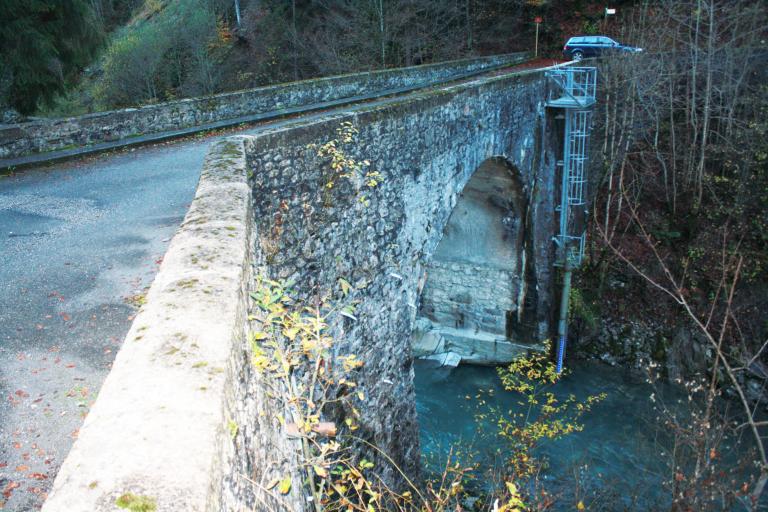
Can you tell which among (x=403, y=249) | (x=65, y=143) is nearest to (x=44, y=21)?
(x=65, y=143)

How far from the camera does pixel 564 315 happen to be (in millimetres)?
13875

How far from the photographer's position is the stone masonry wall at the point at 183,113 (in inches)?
358

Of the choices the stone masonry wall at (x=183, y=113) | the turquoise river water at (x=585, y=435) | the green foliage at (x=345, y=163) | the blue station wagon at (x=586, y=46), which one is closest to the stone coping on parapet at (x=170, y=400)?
the green foliage at (x=345, y=163)

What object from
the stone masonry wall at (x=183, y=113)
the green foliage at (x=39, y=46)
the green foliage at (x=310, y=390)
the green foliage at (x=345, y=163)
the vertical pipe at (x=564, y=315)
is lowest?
the vertical pipe at (x=564, y=315)

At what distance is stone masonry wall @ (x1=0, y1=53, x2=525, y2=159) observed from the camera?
9102 mm

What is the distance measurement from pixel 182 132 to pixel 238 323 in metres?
8.71

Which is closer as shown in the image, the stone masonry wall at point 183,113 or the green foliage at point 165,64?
the stone masonry wall at point 183,113

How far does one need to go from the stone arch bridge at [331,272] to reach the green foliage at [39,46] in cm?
898

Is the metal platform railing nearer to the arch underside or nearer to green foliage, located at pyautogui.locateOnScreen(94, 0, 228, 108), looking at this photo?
the arch underside

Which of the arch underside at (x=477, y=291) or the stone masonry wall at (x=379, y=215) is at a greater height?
the stone masonry wall at (x=379, y=215)

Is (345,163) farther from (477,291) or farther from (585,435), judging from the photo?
(477,291)

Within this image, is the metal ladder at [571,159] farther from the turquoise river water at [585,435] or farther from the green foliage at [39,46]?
the green foliage at [39,46]

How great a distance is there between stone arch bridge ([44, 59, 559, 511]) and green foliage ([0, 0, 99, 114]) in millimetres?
8975

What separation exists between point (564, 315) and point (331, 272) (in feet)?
30.9
